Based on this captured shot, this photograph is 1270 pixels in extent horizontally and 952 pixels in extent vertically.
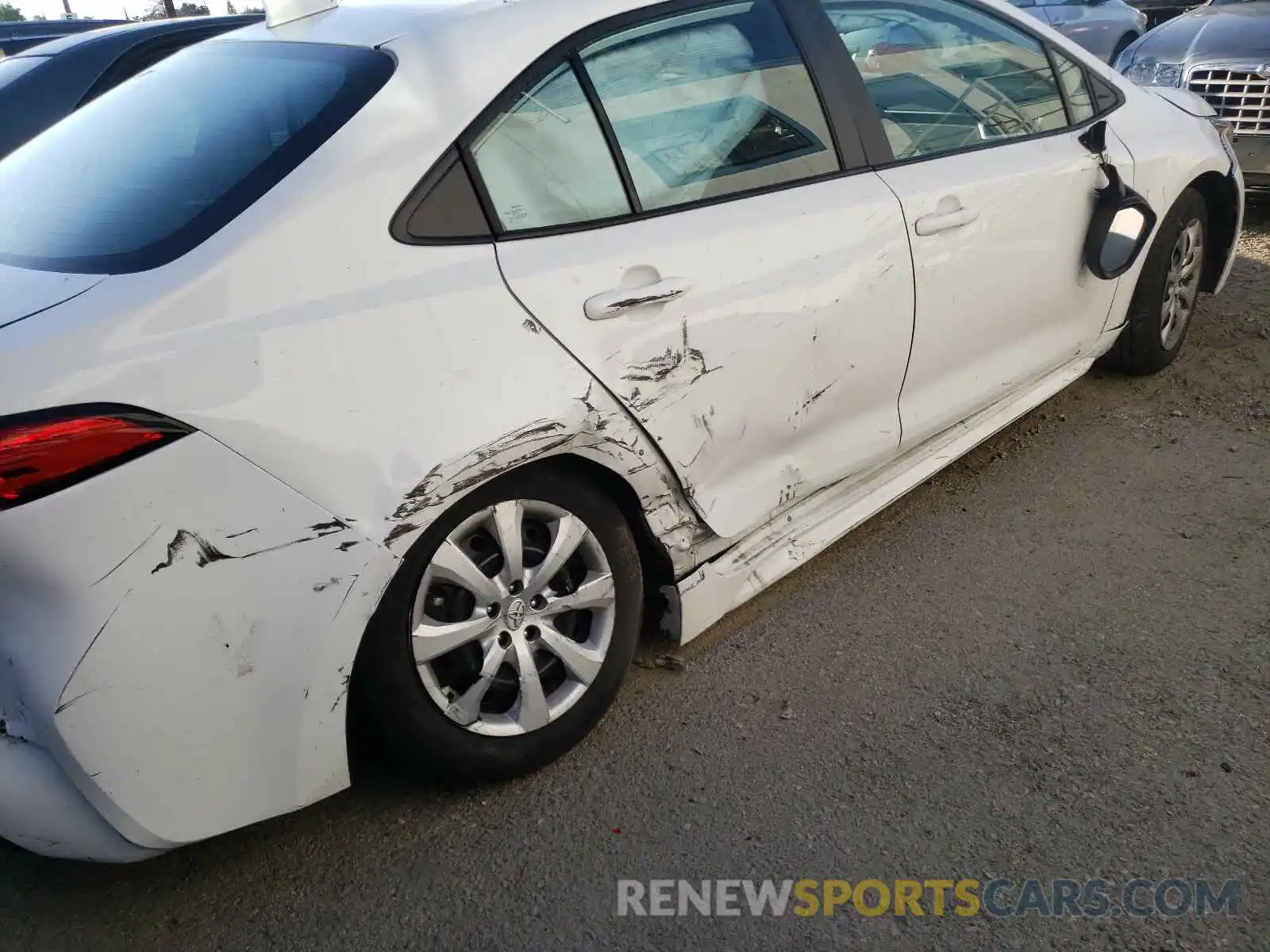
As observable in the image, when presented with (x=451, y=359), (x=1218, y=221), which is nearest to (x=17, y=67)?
(x=451, y=359)

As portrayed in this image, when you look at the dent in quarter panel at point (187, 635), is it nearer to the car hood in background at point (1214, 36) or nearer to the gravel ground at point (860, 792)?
the gravel ground at point (860, 792)

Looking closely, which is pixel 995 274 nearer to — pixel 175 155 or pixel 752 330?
pixel 752 330

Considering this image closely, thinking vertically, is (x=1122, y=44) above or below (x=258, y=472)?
below

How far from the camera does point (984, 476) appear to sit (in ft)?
12.3

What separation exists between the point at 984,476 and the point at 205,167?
270 centimetres

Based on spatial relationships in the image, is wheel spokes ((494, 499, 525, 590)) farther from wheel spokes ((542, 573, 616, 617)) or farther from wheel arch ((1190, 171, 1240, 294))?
wheel arch ((1190, 171, 1240, 294))

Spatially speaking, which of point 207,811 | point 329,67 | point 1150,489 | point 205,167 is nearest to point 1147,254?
point 1150,489

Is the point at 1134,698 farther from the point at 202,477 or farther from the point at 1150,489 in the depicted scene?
the point at 202,477

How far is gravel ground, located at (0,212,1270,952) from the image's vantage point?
212cm

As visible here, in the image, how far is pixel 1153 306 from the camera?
13.3ft

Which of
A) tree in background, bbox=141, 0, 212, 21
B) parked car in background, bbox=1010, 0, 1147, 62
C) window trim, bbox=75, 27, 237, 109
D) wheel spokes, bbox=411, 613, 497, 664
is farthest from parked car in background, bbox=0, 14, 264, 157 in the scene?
tree in background, bbox=141, 0, 212, 21

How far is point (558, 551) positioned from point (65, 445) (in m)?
1.01

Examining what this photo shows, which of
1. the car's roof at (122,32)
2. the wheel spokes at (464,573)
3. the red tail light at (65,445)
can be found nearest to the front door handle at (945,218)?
the wheel spokes at (464,573)

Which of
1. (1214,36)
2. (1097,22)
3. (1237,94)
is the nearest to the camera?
(1237,94)
